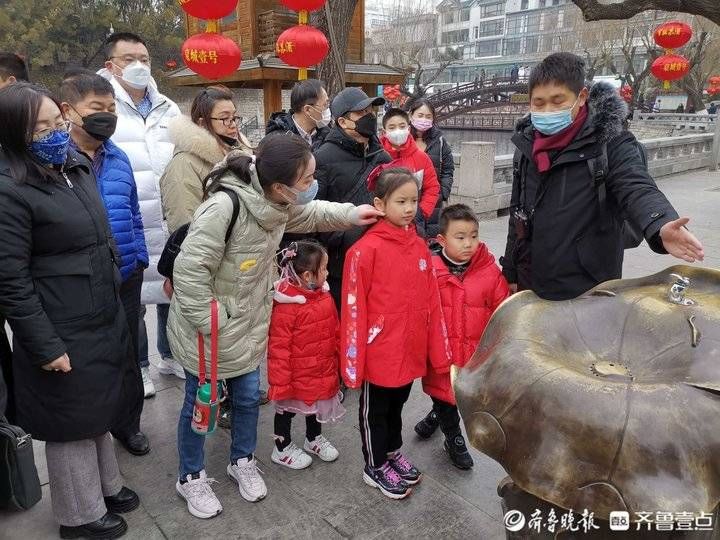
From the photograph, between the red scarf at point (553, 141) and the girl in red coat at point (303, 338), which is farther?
the girl in red coat at point (303, 338)

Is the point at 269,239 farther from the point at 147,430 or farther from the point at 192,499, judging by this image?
the point at 147,430

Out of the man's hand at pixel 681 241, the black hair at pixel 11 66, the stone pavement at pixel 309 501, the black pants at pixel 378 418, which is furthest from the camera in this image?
the black hair at pixel 11 66

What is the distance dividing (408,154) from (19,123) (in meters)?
2.80

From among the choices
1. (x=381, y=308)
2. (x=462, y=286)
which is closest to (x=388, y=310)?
(x=381, y=308)

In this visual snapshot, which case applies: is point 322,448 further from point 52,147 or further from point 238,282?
point 52,147

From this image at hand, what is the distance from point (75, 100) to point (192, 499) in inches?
Result: 69.7

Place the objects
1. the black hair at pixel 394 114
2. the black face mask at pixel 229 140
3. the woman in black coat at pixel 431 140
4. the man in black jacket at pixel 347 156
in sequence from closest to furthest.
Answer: the black face mask at pixel 229 140, the man in black jacket at pixel 347 156, the black hair at pixel 394 114, the woman in black coat at pixel 431 140

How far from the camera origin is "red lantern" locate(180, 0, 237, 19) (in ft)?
18.2

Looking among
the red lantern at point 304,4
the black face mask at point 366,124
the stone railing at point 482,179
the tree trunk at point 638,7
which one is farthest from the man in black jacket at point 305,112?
the tree trunk at point 638,7

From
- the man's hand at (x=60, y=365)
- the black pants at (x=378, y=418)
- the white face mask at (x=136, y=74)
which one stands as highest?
the white face mask at (x=136, y=74)

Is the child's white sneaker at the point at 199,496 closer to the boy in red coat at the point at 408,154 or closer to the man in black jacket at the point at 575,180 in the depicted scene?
the man in black jacket at the point at 575,180

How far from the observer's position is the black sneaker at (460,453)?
2.66 metres

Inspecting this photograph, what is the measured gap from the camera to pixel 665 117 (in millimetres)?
Result: 23484

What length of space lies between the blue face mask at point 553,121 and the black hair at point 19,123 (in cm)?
177
